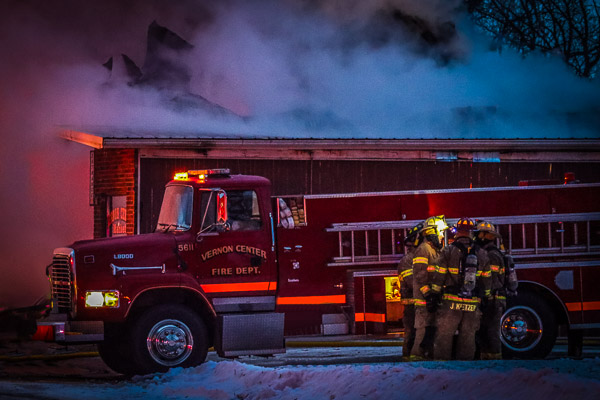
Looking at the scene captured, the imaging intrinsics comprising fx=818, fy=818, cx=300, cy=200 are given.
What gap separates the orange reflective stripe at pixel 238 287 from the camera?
10.2 metres

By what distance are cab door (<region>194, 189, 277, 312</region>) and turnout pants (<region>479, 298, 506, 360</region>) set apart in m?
2.74

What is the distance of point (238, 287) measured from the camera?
10336mm

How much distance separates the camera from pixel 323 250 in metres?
10.8

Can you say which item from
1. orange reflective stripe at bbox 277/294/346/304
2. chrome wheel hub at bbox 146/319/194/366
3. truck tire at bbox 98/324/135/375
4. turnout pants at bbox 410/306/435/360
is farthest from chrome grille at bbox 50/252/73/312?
turnout pants at bbox 410/306/435/360

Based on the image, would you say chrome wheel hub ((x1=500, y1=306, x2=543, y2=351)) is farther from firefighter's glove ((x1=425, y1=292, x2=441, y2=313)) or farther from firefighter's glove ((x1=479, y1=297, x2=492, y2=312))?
firefighter's glove ((x1=425, y1=292, x2=441, y2=313))

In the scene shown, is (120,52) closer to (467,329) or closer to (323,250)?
(323,250)

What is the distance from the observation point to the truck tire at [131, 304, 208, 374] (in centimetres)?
980

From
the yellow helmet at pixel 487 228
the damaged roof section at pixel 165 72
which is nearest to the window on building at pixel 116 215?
the damaged roof section at pixel 165 72

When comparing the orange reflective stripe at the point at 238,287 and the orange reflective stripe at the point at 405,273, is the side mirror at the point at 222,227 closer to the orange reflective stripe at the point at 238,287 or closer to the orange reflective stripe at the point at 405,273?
the orange reflective stripe at the point at 238,287

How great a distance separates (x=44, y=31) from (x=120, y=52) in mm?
1827

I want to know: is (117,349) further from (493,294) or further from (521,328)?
(521,328)

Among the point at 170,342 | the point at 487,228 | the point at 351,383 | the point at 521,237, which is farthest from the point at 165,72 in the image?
the point at 351,383

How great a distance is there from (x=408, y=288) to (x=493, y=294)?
1.07 metres

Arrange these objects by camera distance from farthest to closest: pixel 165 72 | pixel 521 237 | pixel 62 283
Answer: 1. pixel 165 72
2. pixel 521 237
3. pixel 62 283
